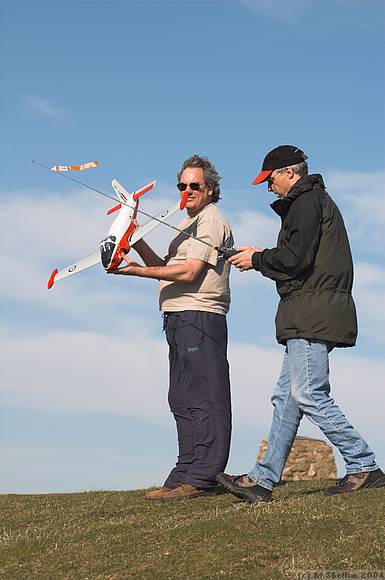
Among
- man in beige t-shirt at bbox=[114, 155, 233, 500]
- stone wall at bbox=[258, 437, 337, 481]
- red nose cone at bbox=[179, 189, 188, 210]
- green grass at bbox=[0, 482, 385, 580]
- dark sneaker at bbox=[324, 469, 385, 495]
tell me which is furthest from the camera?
stone wall at bbox=[258, 437, 337, 481]

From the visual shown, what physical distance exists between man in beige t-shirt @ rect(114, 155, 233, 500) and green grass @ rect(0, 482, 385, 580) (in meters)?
0.33

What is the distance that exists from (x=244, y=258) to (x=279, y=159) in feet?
2.66

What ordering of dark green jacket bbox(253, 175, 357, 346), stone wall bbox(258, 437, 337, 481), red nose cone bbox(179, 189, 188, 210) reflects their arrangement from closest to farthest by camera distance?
dark green jacket bbox(253, 175, 357, 346) → red nose cone bbox(179, 189, 188, 210) → stone wall bbox(258, 437, 337, 481)

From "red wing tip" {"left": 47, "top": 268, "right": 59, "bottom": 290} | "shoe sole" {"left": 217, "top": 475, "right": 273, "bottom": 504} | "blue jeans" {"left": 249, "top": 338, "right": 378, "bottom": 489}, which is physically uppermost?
"red wing tip" {"left": 47, "top": 268, "right": 59, "bottom": 290}

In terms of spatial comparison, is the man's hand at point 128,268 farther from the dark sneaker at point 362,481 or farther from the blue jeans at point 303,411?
the dark sneaker at point 362,481

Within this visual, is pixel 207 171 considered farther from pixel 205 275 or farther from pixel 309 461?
pixel 309 461

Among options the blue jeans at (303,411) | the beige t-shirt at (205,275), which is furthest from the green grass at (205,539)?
the beige t-shirt at (205,275)

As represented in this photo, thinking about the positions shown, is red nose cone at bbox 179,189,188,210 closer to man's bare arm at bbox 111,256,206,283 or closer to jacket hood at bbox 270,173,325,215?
man's bare arm at bbox 111,256,206,283

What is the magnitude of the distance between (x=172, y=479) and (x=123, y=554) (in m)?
2.18

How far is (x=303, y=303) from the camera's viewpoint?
6496 mm

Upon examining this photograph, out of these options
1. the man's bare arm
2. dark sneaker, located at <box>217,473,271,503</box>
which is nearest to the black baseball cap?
the man's bare arm

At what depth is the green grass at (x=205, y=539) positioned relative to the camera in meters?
5.24

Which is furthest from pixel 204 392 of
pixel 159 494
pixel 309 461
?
pixel 309 461

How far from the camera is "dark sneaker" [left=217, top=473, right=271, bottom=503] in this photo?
6.70 metres
